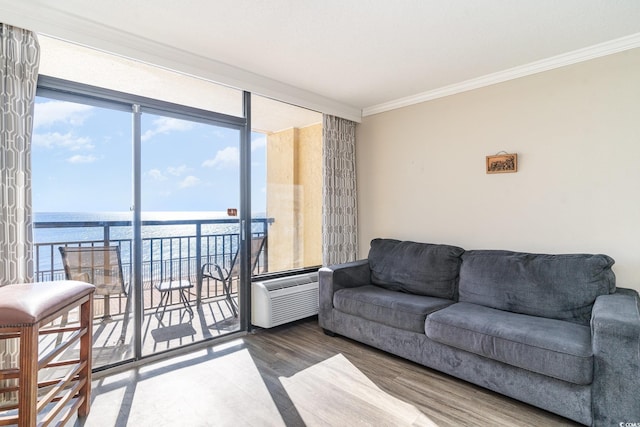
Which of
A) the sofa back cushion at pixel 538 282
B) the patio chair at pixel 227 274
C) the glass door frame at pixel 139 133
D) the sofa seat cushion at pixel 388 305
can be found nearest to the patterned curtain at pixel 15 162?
the glass door frame at pixel 139 133

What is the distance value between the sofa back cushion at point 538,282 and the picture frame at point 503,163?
31.0 inches

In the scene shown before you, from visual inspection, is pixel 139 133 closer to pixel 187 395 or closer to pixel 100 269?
pixel 100 269

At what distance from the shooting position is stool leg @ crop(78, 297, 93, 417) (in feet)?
6.47

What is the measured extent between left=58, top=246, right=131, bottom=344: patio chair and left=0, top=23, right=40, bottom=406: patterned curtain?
0.33m

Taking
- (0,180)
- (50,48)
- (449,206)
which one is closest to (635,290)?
(449,206)

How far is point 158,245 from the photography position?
2904mm

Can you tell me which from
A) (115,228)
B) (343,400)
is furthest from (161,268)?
(343,400)

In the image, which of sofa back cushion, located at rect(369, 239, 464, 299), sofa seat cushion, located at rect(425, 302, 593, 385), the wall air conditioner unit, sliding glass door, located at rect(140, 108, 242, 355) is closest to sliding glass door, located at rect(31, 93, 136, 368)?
sliding glass door, located at rect(140, 108, 242, 355)

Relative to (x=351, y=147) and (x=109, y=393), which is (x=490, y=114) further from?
(x=109, y=393)

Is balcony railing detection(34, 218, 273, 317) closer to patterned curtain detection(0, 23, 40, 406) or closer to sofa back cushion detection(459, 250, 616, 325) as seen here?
patterned curtain detection(0, 23, 40, 406)

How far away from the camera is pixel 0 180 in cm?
197

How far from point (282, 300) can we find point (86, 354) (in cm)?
170

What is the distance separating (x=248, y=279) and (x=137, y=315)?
1.03 metres

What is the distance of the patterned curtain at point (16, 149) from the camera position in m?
1.99
